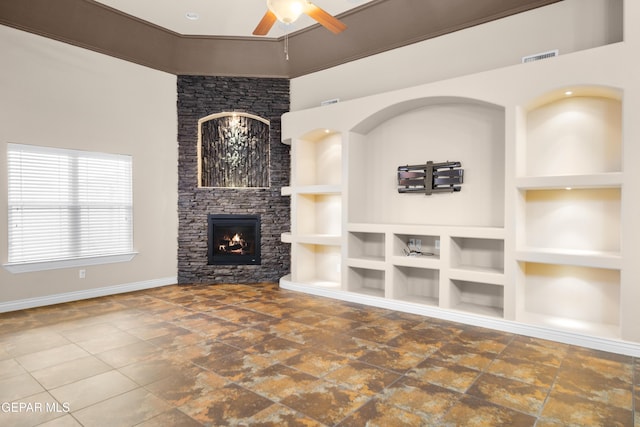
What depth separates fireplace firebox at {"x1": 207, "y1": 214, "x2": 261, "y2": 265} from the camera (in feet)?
21.2

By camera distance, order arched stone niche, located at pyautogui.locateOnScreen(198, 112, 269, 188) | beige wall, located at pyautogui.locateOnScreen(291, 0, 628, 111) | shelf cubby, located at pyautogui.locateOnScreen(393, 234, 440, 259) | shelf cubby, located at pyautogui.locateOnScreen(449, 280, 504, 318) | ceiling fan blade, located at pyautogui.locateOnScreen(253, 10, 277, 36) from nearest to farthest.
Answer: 1. ceiling fan blade, located at pyautogui.locateOnScreen(253, 10, 277, 36)
2. beige wall, located at pyautogui.locateOnScreen(291, 0, 628, 111)
3. shelf cubby, located at pyautogui.locateOnScreen(449, 280, 504, 318)
4. shelf cubby, located at pyautogui.locateOnScreen(393, 234, 440, 259)
5. arched stone niche, located at pyautogui.locateOnScreen(198, 112, 269, 188)

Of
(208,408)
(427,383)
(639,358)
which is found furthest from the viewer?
(639,358)

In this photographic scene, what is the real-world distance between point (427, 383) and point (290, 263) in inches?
155

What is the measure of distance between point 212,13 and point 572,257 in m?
5.26

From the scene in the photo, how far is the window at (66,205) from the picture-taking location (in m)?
4.79

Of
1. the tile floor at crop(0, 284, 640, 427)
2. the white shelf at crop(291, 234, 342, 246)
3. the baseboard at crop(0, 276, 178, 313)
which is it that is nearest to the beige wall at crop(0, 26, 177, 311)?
the baseboard at crop(0, 276, 178, 313)

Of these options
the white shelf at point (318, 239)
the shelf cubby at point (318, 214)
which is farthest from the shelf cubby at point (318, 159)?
the white shelf at point (318, 239)

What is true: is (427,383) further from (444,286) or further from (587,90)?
(587,90)

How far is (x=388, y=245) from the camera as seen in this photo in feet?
16.2

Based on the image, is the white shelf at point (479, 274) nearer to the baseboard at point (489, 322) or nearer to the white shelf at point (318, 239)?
the baseboard at point (489, 322)

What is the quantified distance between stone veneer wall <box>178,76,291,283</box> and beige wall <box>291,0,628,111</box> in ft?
2.44

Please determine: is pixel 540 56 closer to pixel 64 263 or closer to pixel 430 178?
pixel 430 178

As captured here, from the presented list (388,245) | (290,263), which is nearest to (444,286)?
(388,245)

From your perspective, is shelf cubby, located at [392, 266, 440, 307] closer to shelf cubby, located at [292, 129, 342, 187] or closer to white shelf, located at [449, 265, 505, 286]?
white shelf, located at [449, 265, 505, 286]
